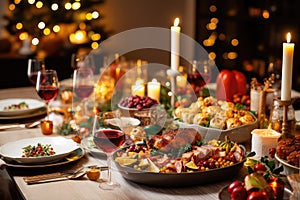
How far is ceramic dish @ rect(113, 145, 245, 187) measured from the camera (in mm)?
1349

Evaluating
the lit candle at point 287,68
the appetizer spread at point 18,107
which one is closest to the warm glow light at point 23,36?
the appetizer spread at point 18,107

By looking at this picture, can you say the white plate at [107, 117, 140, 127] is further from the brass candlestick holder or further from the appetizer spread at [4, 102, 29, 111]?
the appetizer spread at [4, 102, 29, 111]

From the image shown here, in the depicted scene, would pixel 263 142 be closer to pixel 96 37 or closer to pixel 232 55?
pixel 96 37

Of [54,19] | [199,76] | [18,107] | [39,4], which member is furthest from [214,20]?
[18,107]

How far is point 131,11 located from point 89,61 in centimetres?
303

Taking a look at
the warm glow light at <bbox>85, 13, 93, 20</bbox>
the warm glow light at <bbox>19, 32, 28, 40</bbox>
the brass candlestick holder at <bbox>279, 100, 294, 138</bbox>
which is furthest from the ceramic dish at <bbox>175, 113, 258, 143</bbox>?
the warm glow light at <bbox>19, 32, 28, 40</bbox>

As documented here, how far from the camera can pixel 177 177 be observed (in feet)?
4.42

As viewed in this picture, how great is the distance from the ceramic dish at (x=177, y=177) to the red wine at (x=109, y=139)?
0.06 m

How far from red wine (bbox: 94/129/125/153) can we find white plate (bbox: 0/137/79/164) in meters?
0.22

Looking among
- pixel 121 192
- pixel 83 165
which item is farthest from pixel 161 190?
pixel 83 165

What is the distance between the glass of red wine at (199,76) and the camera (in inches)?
91.0

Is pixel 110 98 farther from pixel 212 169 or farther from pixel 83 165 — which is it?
pixel 212 169

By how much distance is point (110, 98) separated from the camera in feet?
7.52

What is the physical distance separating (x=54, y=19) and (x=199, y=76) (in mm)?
2627
